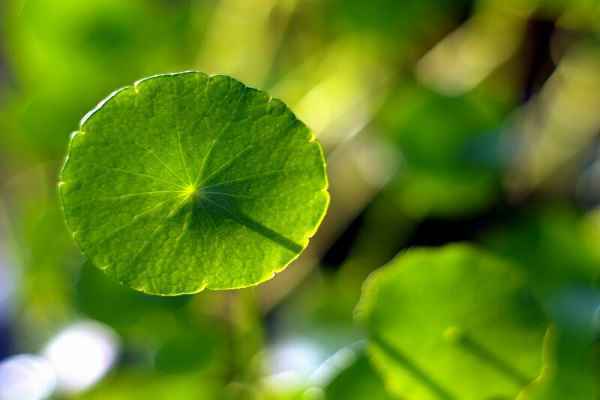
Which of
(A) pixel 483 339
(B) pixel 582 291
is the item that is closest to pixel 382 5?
(B) pixel 582 291

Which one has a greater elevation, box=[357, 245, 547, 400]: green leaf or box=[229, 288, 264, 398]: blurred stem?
box=[229, 288, 264, 398]: blurred stem

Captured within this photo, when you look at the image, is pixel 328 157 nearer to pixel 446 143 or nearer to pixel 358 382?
pixel 446 143

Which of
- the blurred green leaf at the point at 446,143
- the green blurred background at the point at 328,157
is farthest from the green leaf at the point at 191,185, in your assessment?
the blurred green leaf at the point at 446,143

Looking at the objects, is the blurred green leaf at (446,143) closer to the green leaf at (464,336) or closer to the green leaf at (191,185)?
the green leaf at (464,336)

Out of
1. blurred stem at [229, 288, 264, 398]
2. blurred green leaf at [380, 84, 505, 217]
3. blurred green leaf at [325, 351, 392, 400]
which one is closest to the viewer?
blurred green leaf at [325, 351, 392, 400]

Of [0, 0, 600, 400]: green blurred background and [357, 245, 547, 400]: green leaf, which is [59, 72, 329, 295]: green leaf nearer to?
[357, 245, 547, 400]: green leaf

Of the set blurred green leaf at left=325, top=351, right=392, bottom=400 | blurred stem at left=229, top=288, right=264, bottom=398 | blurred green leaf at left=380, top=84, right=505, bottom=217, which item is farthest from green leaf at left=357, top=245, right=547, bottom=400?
blurred green leaf at left=380, top=84, right=505, bottom=217

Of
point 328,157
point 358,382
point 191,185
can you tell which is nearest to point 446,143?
point 328,157
